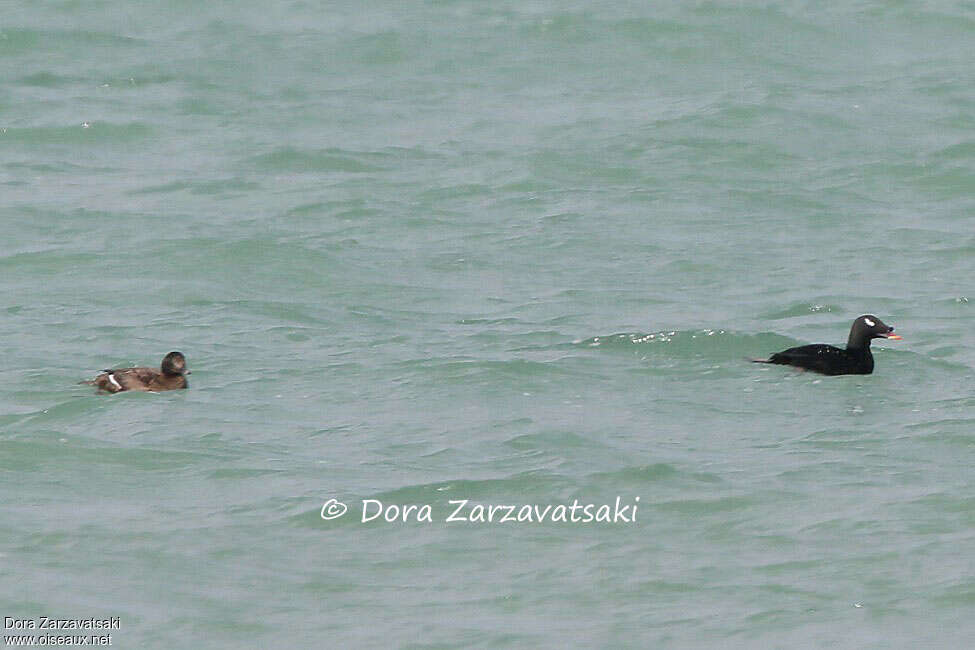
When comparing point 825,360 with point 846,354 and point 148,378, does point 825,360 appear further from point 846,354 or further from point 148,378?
point 148,378

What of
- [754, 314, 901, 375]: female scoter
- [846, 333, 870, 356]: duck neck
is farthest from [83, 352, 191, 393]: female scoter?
[846, 333, 870, 356]: duck neck

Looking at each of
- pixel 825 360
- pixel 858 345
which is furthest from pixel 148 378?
pixel 858 345

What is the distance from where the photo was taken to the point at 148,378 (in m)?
12.9

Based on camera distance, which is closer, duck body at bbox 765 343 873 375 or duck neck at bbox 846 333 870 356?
duck body at bbox 765 343 873 375

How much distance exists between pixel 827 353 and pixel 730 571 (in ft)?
14.2

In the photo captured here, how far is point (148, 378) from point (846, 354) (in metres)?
4.74

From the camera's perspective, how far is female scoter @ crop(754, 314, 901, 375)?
13.6 m

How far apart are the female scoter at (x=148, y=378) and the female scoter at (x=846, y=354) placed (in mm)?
3961

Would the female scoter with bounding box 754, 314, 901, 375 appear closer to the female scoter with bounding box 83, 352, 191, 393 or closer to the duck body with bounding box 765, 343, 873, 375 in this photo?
the duck body with bounding box 765, 343, 873, 375

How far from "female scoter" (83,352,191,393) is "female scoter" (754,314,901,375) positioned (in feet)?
13.0

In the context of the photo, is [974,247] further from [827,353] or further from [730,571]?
[730,571]

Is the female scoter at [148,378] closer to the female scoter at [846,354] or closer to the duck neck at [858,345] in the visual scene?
the female scoter at [846,354]

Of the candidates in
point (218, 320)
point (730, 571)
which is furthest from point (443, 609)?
point (218, 320)

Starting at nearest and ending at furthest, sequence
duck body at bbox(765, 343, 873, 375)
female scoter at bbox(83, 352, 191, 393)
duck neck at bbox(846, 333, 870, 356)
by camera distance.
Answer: female scoter at bbox(83, 352, 191, 393), duck body at bbox(765, 343, 873, 375), duck neck at bbox(846, 333, 870, 356)
